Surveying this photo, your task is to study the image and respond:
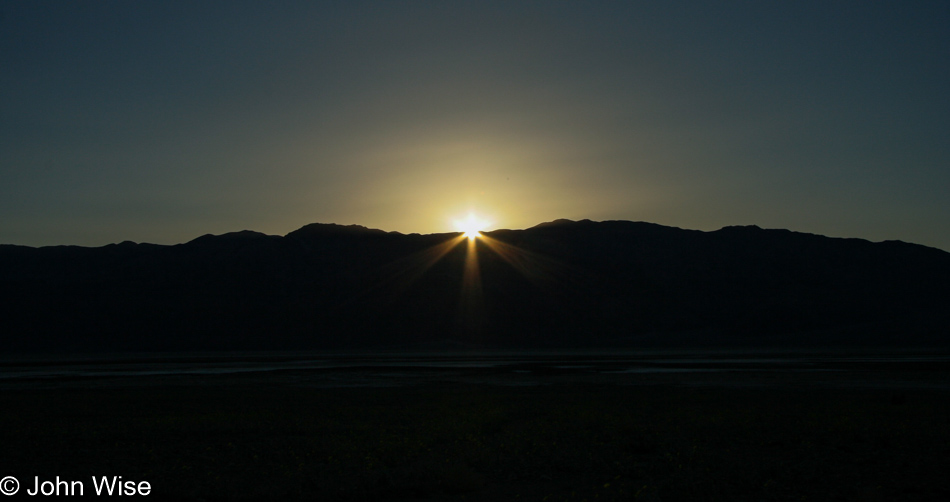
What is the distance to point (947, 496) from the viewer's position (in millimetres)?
13734

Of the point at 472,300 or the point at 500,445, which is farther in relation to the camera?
the point at 472,300

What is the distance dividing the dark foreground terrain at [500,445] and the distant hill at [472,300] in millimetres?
119944

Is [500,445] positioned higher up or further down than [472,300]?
further down

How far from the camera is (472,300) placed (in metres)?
176

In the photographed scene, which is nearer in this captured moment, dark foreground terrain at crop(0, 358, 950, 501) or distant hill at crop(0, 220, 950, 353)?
dark foreground terrain at crop(0, 358, 950, 501)

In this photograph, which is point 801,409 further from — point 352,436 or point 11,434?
point 11,434

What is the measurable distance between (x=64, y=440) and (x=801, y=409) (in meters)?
24.8

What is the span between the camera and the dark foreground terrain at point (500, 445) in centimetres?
1474

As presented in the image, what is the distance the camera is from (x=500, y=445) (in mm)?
19453

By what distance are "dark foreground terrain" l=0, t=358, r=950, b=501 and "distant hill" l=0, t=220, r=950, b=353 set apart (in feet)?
394

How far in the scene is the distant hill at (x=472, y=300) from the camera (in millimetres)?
161375

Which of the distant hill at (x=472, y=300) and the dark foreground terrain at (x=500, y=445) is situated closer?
the dark foreground terrain at (x=500, y=445)

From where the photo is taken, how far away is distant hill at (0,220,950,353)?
161 meters

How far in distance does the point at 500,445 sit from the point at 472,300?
157 m
